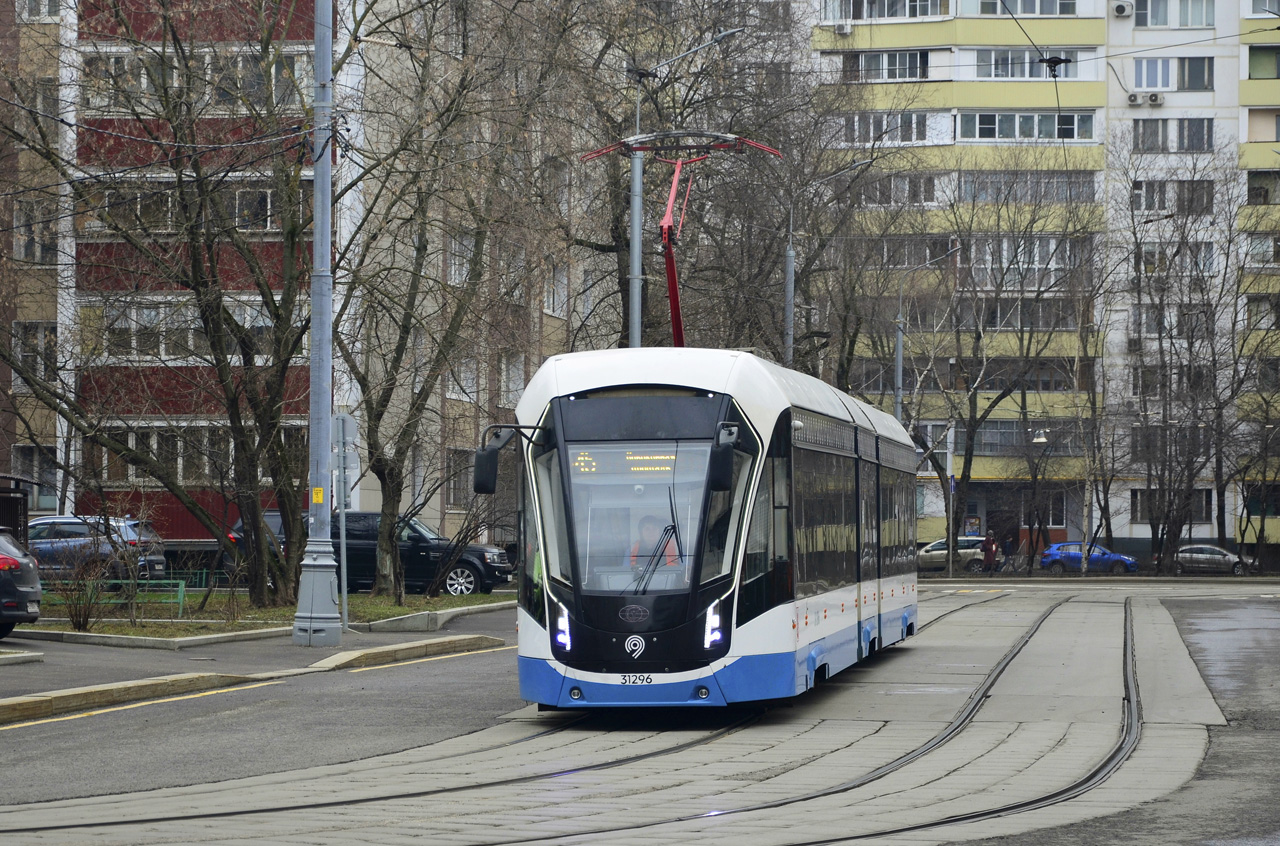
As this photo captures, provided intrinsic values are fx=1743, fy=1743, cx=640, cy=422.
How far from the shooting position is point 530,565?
13.9m

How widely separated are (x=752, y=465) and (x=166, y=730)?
16.7ft

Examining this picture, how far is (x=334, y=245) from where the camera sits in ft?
99.7

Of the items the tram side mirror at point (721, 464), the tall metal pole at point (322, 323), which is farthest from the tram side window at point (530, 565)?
the tall metal pole at point (322, 323)

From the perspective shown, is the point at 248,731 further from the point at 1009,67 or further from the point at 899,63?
→ the point at 1009,67

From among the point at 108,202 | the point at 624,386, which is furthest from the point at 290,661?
the point at 108,202

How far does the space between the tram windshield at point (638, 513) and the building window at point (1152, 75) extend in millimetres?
68202

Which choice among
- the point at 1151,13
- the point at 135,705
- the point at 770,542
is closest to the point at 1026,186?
the point at 1151,13

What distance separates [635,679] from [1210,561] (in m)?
54.0

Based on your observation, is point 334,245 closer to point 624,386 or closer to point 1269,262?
point 624,386

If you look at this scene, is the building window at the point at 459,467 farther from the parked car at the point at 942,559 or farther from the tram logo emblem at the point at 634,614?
the parked car at the point at 942,559

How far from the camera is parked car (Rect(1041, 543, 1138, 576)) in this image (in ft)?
205

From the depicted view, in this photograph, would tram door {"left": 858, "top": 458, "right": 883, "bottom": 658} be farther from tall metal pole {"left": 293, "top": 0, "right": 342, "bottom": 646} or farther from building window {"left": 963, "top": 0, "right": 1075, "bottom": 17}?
building window {"left": 963, "top": 0, "right": 1075, "bottom": 17}

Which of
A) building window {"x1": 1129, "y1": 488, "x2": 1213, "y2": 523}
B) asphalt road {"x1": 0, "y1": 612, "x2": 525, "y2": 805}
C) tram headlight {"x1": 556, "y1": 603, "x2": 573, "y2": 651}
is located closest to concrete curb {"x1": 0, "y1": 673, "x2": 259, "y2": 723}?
asphalt road {"x1": 0, "y1": 612, "x2": 525, "y2": 805}

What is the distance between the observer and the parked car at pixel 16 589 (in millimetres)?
19875
